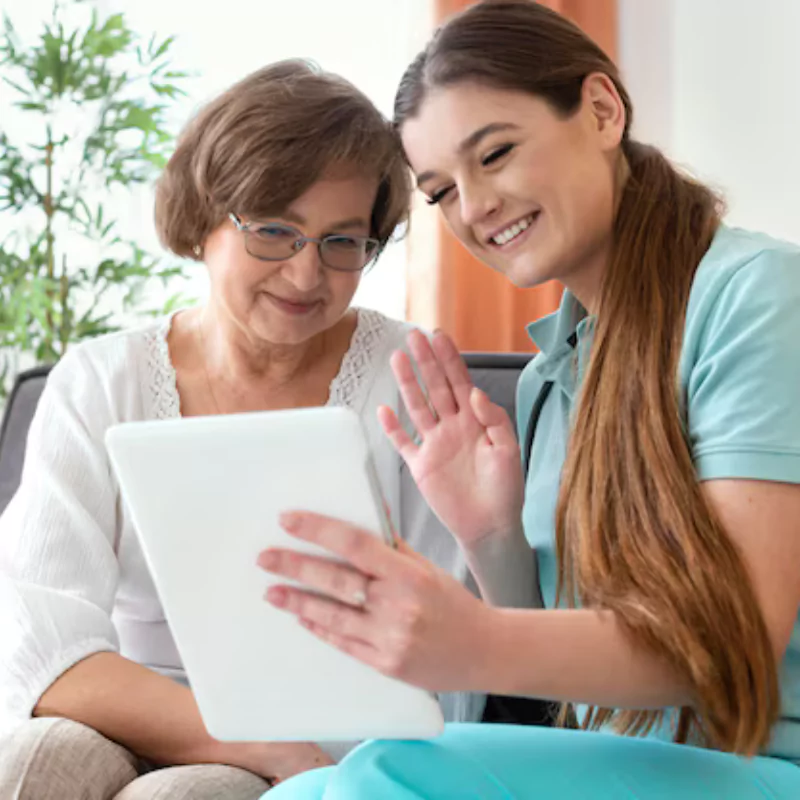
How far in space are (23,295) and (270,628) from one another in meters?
1.91

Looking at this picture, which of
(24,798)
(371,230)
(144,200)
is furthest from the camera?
(144,200)

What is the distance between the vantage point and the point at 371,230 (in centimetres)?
147

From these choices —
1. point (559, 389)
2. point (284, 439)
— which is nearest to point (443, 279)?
point (559, 389)

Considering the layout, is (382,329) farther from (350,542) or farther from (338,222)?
(350,542)

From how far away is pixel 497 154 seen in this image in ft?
3.63

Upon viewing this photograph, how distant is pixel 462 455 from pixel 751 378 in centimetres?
37

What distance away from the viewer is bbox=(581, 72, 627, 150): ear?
3.68ft

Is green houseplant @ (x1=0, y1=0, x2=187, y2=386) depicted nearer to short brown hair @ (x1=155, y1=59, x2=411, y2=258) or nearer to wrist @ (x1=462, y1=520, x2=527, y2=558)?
short brown hair @ (x1=155, y1=59, x2=411, y2=258)

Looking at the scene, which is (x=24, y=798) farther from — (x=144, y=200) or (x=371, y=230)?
(x=144, y=200)

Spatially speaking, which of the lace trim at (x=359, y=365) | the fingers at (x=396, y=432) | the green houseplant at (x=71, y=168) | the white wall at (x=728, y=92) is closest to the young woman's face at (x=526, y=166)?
the fingers at (x=396, y=432)

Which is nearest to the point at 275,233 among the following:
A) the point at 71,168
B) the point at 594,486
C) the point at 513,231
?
the point at 513,231

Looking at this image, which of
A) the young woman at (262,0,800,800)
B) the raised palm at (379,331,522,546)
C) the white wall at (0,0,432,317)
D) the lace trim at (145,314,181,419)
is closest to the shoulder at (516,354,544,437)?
the young woman at (262,0,800,800)

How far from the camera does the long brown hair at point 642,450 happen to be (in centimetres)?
83

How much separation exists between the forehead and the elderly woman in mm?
258
